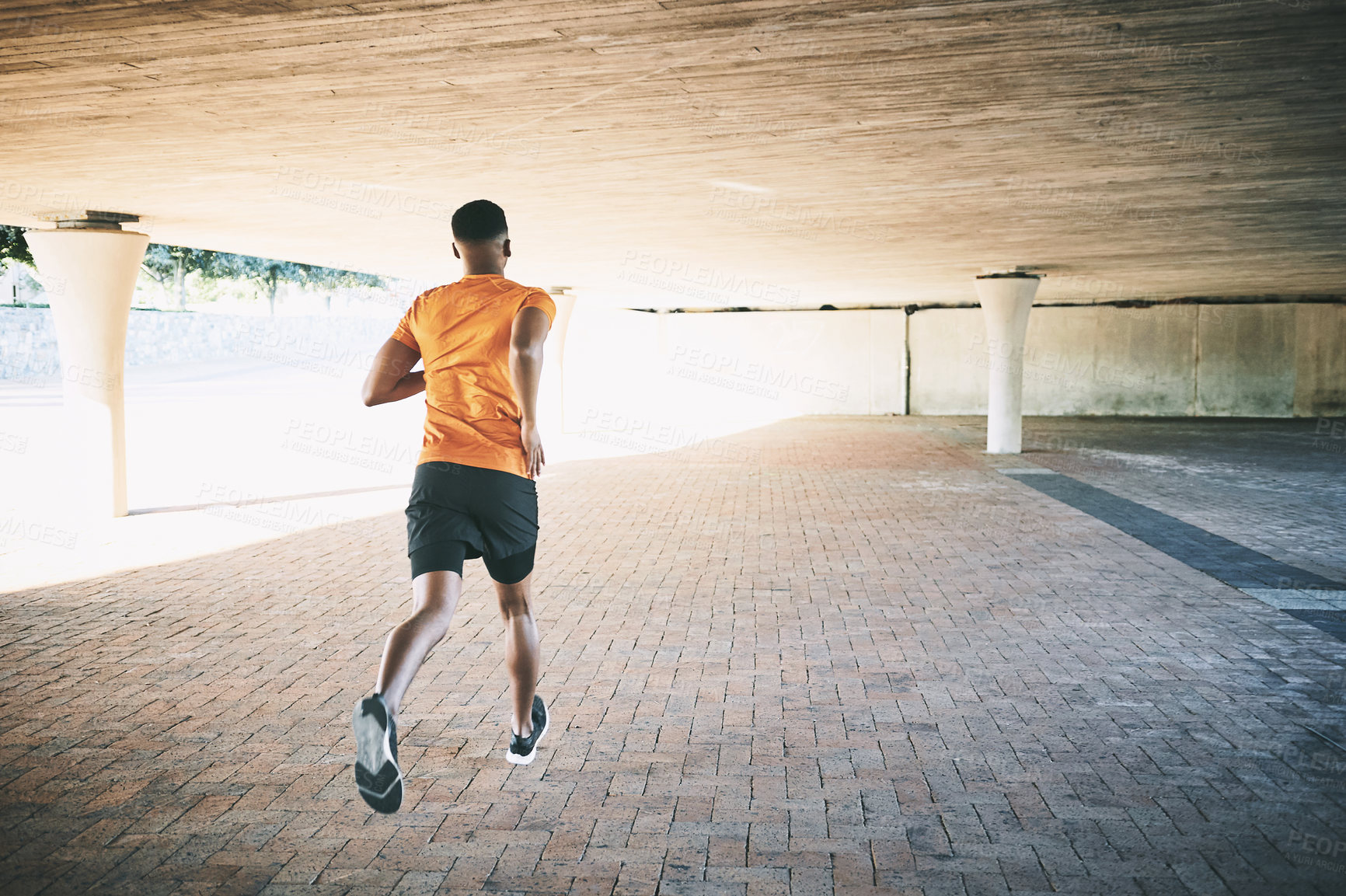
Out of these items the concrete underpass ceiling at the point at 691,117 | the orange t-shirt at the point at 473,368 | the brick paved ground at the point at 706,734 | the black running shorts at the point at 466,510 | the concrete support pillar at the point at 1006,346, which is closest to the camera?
the brick paved ground at the point at 706,734

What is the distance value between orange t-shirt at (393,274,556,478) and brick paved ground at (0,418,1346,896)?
1.40m

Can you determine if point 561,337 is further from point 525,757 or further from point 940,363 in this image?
point 525,757

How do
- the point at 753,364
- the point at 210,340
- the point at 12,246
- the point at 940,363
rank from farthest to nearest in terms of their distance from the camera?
1. the point at 210,340
2. the point at 753,364
3. the point at 940,363
4. the point at 12,246

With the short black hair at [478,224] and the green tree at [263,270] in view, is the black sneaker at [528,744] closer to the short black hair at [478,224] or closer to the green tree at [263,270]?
the short black hair at [478,224]

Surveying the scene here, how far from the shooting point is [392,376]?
3.85 meters

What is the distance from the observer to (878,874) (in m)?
3.42

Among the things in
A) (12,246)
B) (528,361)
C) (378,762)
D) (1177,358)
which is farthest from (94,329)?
(1177,358)

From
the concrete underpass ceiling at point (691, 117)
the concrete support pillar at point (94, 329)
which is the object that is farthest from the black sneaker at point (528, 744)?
the concrete support pillar at point (94, 329)

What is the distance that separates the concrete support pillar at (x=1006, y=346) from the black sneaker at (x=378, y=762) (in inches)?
702

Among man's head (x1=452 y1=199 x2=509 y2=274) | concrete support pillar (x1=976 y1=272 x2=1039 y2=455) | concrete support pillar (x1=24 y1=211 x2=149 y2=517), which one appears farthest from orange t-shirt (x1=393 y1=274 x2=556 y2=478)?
concrete support pillar (x1=976 y1=272 x2=1039 y2=455)

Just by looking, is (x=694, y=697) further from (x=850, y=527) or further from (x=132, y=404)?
(x=132, y=404)

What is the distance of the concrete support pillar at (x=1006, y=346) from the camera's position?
19531 millimetres

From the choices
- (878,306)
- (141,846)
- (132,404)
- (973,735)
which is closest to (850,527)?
(973,735)

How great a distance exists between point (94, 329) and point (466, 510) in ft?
34.1
